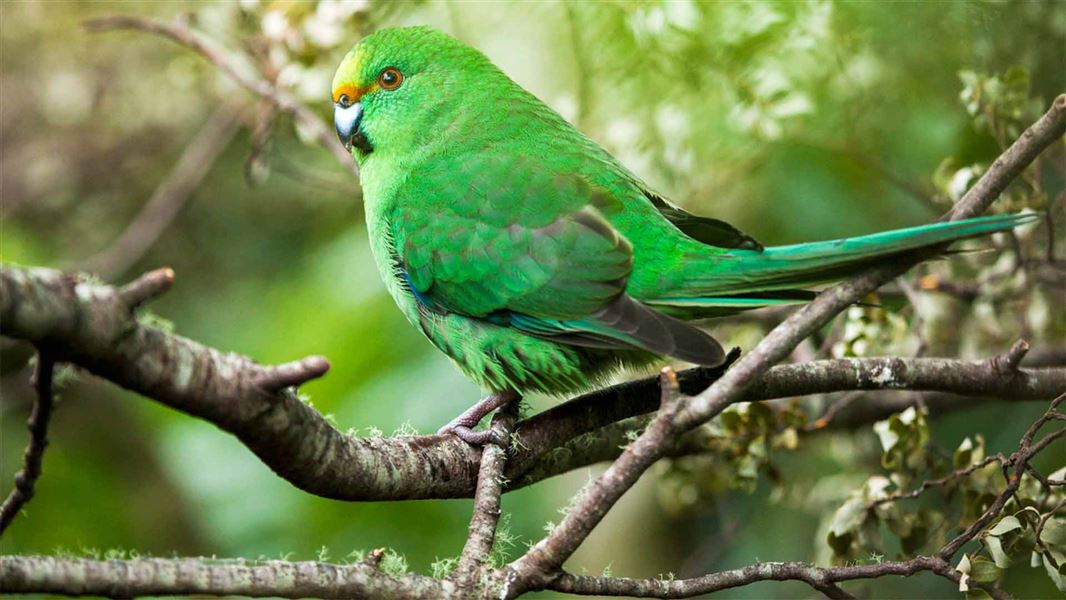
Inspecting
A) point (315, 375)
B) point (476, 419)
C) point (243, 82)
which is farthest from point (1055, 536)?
point (243, 82)

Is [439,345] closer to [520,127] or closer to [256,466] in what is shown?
[520,127]

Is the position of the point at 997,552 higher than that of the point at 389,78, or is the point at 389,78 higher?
the point at 389,78

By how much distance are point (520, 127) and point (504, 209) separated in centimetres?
40

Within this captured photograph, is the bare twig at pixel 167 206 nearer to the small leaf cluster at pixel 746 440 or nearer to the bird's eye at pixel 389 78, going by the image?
the bird's eye at pixel 389 78

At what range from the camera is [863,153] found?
4133 mm

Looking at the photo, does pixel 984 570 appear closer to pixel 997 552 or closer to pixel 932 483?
pixel 997 552

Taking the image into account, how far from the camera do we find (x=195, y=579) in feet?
5.11

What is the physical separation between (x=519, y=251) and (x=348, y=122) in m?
0.95

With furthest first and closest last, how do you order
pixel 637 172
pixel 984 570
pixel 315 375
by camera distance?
pixel 637 172 → pixel 984 570 → pixel 315 375

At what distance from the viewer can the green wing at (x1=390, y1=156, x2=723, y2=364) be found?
254 centimetres

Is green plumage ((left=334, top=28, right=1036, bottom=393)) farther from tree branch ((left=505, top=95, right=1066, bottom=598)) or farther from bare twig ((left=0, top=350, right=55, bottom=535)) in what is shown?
bare twig ((left=0, top=350, right=55, bottom=535))

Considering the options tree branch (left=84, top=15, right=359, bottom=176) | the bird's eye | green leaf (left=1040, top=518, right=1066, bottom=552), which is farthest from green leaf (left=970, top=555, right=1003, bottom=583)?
tree branch (left=84, top=15, right=359, bottom=176)

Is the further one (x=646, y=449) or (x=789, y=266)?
(x=789, y=266)

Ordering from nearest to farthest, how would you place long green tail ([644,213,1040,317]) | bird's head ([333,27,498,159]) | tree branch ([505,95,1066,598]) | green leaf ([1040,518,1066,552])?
tree branch ([505,95,1066,598]) < long green tail ([644,213,1040,317]) < green leaf ([1040,518,1066,552]) < bird's head ([333,27,498,159])
